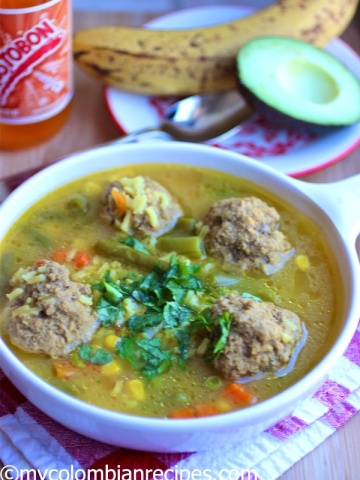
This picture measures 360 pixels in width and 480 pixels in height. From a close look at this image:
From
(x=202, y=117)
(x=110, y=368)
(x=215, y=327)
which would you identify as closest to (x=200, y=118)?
(x=202, y=117)

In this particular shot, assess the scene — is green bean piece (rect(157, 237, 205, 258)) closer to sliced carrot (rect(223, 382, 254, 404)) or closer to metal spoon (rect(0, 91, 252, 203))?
sliced carrot (rect(223, 382, 254, 404))

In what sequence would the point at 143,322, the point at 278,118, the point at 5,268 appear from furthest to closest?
the point at 278,118 → the point at 5,268 → the point at 143,322

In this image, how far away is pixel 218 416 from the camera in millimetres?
1903

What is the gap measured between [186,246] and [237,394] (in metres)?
0.62

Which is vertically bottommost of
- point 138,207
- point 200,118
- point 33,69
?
point 200,118

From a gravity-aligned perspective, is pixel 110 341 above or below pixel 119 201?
below

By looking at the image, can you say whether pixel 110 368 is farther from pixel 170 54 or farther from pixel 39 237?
pixel 170 54

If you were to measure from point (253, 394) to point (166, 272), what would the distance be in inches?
20.8

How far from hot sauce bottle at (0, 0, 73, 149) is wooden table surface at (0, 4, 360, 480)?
80mm

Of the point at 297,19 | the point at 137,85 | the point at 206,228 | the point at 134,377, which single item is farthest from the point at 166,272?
the point at 297,19

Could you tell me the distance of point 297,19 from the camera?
3.63m

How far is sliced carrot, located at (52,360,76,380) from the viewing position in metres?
2.11

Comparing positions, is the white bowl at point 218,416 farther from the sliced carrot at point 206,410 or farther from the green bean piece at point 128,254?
the green bean piece at point 128,254

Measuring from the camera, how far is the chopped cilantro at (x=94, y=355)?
2154mm
